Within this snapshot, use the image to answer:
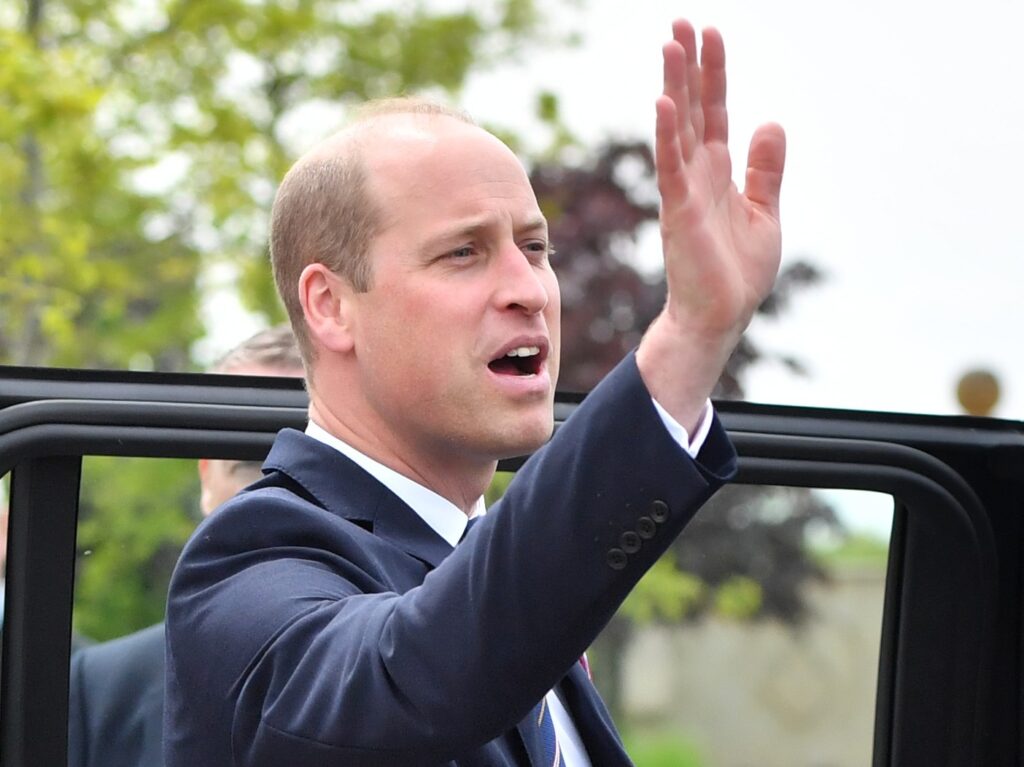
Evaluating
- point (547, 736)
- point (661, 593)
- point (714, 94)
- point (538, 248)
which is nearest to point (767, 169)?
point (714, 94)

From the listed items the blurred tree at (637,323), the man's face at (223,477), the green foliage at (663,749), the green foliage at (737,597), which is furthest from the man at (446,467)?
the green foliage at (737,597)

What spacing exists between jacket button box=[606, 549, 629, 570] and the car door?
99 cm

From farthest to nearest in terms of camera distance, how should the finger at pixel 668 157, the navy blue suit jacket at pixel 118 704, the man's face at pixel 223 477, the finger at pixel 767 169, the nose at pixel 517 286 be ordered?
the man's face at pixel 223 477 → the navy blue suit jacket at pixel 118 704 → the nose at pixel 517 286 → the finger at pixel 767 169 → the finger at pixel 668 157

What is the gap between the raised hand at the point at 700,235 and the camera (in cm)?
132

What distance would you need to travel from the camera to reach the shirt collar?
6.11ft

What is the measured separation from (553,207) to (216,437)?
708cm

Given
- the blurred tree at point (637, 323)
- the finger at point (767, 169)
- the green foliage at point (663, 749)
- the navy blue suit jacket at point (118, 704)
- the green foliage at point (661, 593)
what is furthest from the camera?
the green foliage at point (663, 749)

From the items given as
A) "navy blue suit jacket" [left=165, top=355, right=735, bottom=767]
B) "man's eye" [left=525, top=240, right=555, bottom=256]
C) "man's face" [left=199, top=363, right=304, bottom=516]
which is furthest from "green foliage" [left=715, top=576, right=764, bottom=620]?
"navy blue suit jacket" [left=165, top=355, right=735, bottom=767]

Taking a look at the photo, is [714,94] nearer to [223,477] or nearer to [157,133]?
[223,477]

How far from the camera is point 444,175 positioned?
5.80ft

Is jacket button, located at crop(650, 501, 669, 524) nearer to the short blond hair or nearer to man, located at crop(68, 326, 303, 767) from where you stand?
the short blond hair

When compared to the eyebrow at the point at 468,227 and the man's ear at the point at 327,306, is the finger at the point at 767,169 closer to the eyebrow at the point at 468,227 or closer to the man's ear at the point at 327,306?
the eyebrow at the point at 468,227

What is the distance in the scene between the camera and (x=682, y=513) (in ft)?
4.44

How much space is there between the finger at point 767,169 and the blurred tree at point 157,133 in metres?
6.44
